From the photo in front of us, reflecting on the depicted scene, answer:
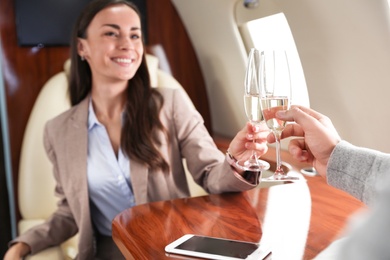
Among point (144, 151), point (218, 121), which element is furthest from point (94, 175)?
point (218, 121)

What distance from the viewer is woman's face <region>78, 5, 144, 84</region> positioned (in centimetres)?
183

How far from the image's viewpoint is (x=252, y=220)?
4.24 feet

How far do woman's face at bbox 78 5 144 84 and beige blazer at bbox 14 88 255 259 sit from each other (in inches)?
6.1

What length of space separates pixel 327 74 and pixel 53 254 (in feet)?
3.80

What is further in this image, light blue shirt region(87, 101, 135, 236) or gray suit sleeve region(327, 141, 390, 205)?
light blue shirt region(87, 101, 135, 236)

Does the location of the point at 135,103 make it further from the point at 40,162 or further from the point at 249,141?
the point at 40,162

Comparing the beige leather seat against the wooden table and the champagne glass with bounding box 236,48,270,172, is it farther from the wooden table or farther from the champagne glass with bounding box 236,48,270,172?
the champagne glass with bounding box 236,48,270,172

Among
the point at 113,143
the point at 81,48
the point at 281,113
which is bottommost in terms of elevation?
the point at 113,143

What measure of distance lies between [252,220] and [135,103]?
2.40ft

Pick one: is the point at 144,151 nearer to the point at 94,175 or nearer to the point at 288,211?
the point at 94,175

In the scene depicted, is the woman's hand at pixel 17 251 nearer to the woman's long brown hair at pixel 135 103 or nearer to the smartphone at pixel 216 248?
the woman's long brown hair at pixel 135 103

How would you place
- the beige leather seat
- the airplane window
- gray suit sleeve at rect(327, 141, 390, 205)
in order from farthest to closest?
the beige leather seat → the airplane window → gray suit sleeve at rect(327, 141, 390, 205)

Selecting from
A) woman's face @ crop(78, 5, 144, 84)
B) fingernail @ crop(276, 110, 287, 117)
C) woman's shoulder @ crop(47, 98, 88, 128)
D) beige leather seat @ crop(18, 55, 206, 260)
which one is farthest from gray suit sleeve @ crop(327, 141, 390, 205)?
beige leather seat @ crop(18, 55, 206, 260)

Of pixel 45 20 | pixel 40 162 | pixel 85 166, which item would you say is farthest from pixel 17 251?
pixel 45 20
